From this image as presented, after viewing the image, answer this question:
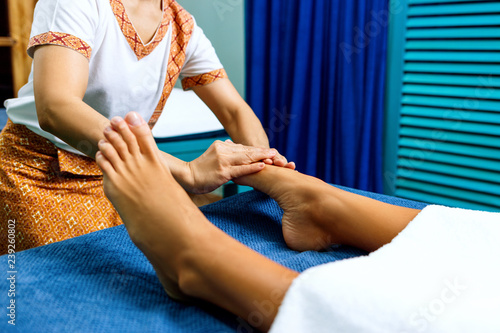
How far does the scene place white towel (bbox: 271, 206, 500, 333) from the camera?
0.67 metres

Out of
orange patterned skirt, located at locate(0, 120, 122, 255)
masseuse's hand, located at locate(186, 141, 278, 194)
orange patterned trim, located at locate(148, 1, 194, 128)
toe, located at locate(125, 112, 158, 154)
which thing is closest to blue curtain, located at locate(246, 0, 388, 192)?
orange patterned trim, located at locate(148, 1, 194, 128)

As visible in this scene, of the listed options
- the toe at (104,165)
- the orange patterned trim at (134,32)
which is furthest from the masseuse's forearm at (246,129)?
the toe at (104,165)

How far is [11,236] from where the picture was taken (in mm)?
1365

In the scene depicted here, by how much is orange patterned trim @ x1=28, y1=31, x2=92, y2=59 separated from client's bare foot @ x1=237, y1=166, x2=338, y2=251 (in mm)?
586

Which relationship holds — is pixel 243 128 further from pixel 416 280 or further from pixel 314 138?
pixel 314 138

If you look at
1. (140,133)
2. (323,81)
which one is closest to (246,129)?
(140,133)

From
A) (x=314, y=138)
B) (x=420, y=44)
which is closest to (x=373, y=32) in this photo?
(x=420, y=44)

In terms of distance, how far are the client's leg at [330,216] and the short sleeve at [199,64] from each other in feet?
1.86

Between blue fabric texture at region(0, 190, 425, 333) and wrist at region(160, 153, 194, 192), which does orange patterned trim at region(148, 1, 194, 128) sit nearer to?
wrist at region(160, 153, 194, 192)

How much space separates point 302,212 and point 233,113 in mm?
633

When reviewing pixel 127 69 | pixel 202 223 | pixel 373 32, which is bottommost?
pixel 202 223

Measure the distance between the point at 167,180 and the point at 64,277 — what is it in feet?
0.85

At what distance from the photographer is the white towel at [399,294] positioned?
67cm

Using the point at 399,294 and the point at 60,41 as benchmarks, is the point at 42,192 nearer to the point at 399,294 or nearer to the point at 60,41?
the point at 60,41
